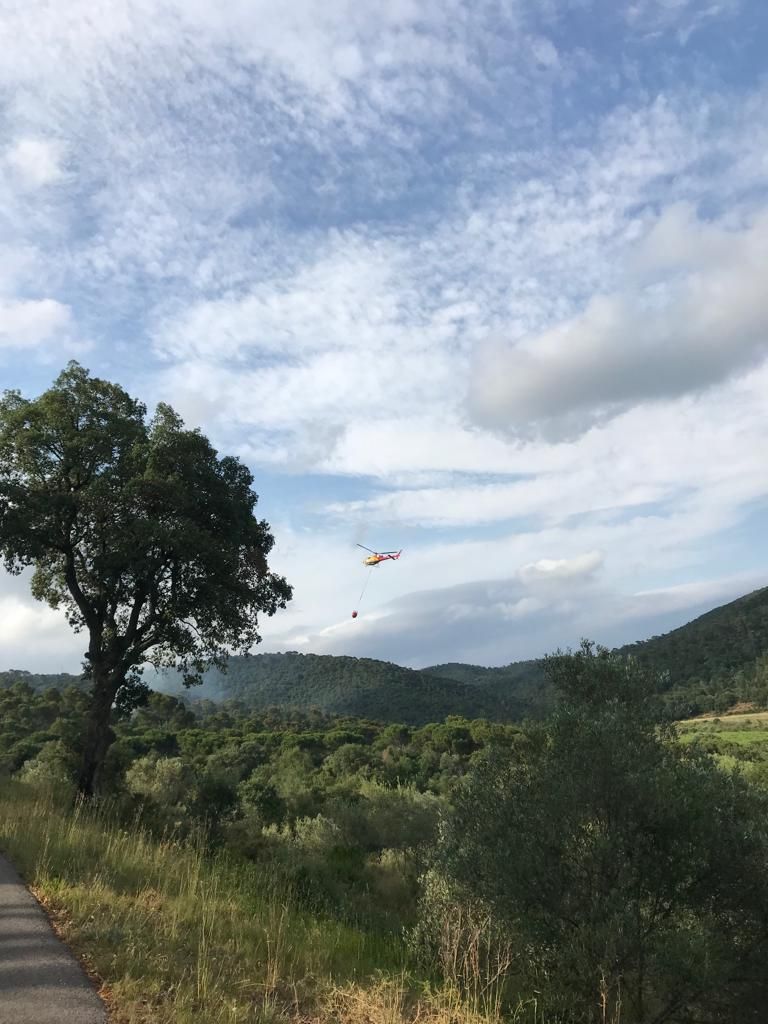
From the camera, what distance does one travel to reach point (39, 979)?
16.6 feet

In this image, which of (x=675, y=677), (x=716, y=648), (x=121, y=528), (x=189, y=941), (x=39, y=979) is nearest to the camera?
(x=39, y=979)

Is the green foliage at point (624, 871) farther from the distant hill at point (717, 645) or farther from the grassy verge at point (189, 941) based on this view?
the distant hill at point (717, 645)

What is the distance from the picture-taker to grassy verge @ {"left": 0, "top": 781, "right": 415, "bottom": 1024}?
16.5 ft

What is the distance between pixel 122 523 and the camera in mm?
19609

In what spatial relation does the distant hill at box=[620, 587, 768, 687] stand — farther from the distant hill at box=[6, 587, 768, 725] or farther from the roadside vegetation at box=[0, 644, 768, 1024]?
the roadside vegetation at box=[0, 644, 768, 1024]

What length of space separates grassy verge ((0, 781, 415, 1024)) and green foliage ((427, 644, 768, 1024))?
324 cm

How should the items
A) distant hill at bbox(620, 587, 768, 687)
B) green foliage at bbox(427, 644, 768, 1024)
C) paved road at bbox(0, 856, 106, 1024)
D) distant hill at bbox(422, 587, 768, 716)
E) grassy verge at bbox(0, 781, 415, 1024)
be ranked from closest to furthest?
1. paved road at bbox(0, 856, 106, 1024)
2. grassy verge at bbox(0, 781, 415, 1024)
3. green foliage at bbox(427, 644, 768, 1024)
4. distant hill at bbox(422, 587, 768, 716)
5. distant hill at bbox(620, 587, 768, 687)

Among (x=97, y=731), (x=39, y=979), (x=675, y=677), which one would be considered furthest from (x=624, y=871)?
(x=675, y=677)

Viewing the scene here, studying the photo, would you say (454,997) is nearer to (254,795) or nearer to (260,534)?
(260,534)

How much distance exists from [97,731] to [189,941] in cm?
1543

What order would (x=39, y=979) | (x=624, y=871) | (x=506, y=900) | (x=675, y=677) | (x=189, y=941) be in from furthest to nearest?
(x=675, y=677), (x=506, y=900), (x=624, y=871), (x=189, y=941), (x=39, y=979)

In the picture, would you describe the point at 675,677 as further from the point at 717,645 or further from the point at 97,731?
the point at 97,731

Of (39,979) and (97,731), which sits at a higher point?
(97,731)

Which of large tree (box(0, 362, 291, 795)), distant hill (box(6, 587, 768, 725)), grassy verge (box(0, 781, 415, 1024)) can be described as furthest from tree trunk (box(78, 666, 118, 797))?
distant hill (box(6, 587, 768, 725))
